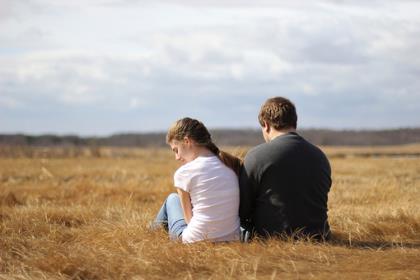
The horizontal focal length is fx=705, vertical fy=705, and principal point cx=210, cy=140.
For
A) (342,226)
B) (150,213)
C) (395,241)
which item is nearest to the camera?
(395,241)

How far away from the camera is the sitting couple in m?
6.07

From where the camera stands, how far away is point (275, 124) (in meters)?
6.26

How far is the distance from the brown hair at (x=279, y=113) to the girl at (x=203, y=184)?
507mm

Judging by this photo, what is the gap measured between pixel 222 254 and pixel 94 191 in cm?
737

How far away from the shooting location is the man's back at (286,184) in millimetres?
6184

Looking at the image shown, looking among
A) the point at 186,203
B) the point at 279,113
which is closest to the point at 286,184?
the point at 279,113

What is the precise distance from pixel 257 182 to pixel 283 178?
24 cm

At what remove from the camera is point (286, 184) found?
6211 mm

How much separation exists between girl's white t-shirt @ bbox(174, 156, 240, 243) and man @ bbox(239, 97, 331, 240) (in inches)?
6.9

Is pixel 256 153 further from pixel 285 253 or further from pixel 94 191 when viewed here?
pixel 94 191

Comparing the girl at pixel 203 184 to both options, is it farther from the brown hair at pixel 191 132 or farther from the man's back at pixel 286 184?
the man's back at pixel 286 184

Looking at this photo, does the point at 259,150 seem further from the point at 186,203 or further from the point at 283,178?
the point at 186,203

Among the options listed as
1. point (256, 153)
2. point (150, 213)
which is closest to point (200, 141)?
point (256, 153)

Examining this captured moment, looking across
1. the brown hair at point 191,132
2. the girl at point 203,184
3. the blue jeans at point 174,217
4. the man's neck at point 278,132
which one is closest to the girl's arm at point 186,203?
the girl at point 203,184
